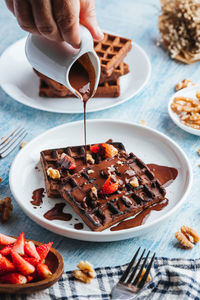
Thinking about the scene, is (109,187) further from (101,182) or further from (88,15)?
(88,15)

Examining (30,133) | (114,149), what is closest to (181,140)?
(114,149)

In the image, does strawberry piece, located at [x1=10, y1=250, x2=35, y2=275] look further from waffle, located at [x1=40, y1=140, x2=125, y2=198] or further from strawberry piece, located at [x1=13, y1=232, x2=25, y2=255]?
waffle, located at [x1=40, y1=140, x2=125, y2=198]

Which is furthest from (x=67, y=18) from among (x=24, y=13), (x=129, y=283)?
(x=129, y=283)

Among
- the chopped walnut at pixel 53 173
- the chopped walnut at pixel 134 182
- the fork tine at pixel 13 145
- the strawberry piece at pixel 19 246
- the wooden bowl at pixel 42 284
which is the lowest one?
the fork tine at pixel 13 145

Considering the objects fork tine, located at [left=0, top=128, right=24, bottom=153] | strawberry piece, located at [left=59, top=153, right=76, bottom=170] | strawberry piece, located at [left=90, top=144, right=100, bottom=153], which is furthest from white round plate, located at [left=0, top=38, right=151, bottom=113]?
strawberry piece, located at [left=59, top=153, right=76, bottom=170]

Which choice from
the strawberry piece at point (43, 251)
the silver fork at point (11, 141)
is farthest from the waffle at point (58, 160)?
the strawberry piece at point (43, 251)

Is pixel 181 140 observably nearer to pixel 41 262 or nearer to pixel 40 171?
pixel 40 171

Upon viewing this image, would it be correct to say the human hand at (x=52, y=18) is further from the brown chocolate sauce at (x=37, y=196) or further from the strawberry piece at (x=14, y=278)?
the strawberry piece at (x=14, y=278)
